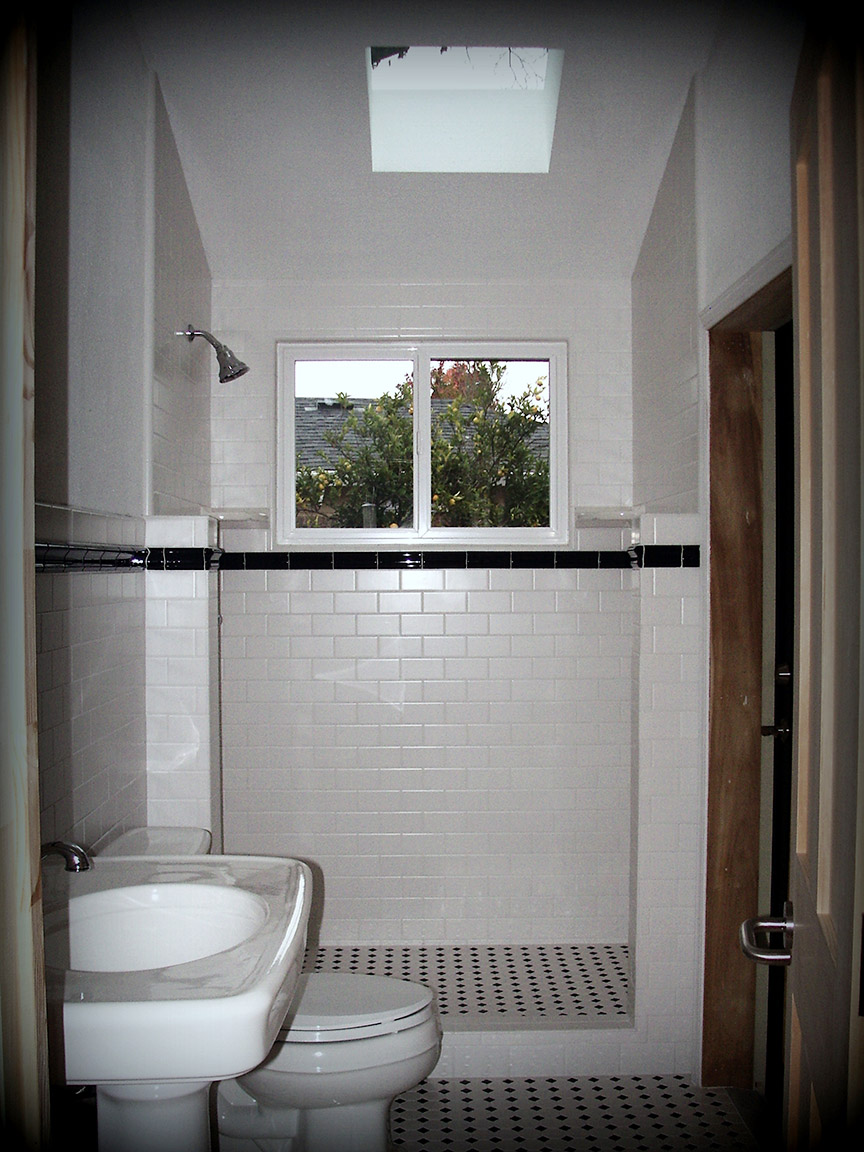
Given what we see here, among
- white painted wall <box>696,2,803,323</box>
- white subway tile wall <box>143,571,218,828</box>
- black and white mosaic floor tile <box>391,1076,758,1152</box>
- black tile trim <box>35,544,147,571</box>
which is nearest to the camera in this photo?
black tile trim <box>35,544,147,571</box>

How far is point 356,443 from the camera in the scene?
393 centimetres

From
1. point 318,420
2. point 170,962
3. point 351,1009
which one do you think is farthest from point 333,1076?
point 318,420

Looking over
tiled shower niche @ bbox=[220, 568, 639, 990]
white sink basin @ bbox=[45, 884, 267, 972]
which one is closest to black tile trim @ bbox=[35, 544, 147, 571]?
white sink basin @ bbox=[45, 884, 267, 972]

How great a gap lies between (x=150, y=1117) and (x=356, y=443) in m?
2.80

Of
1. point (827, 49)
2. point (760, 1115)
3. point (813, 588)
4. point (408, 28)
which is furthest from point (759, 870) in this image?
point (408, 28)

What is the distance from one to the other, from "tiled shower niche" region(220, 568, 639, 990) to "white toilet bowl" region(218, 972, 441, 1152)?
4.43 ft

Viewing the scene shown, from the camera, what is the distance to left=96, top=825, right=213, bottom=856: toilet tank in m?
2.44

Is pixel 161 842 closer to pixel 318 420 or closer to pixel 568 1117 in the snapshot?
pixel 568 1117

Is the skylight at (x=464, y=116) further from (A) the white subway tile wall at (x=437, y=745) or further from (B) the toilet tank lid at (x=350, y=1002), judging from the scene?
(B) the toilet tank lid at (x=350, y=1002)

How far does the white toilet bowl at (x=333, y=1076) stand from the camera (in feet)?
7.47

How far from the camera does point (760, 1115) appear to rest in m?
2.65

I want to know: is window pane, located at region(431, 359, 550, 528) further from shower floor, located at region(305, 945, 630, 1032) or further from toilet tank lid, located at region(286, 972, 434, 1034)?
Answer: toilet tank lid, located at region(286, 972, 434, 1034)

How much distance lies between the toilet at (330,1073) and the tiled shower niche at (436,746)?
1316 mm

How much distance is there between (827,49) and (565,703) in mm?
3049
